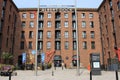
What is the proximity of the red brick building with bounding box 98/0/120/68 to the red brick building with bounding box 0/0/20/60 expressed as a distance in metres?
22.6

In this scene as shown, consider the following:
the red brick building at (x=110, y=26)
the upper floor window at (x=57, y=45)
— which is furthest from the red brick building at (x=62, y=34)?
the red brick building at (x=110, y=26)

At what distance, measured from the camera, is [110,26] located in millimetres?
38312

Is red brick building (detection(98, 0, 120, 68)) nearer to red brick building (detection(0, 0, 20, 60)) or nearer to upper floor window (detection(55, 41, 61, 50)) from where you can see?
upper floor window (detection(55, 41, 61, 50))

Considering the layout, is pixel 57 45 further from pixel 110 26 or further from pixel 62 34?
pixel 110 26

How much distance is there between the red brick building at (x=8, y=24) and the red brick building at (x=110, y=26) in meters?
22.6

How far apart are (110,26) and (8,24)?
76.4 feet

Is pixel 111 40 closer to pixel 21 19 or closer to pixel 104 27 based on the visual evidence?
Answer: pixel 104 27

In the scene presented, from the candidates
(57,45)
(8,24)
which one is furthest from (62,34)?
(8,24)

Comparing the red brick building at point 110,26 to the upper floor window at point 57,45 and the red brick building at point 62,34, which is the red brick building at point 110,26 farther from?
the upper floor window at point 57,45

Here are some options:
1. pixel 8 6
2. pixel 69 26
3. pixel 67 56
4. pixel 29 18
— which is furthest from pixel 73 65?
pixel 8 6

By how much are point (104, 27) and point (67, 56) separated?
1224cm

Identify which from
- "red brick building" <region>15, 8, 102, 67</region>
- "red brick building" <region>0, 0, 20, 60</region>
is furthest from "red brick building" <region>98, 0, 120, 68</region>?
"red brick building" <region>0, 0, 20, 60</region>

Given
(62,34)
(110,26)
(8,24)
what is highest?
(8,24)

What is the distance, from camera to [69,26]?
161 feet
